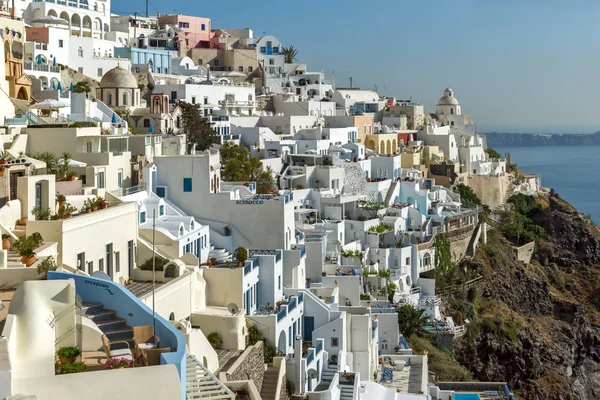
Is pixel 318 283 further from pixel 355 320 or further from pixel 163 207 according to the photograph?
pixel 163 207

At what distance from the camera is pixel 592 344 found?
45250 millimetres

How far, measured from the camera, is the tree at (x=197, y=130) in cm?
3559

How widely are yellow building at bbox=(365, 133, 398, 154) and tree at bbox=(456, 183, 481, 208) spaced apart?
167 inches

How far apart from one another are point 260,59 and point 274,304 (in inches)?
1600

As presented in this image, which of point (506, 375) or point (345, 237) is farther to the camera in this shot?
point (506, 375)

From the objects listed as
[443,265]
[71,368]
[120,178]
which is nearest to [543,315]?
[443,265]

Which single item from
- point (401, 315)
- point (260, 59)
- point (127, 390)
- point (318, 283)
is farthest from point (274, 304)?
point (260, 59)

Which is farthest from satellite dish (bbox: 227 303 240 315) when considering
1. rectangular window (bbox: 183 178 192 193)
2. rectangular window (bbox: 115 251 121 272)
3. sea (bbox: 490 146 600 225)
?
sea (bbox: 490 146 600 225)

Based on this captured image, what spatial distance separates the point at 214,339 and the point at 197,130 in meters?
17.7

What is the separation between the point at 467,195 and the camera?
49969 millimetres

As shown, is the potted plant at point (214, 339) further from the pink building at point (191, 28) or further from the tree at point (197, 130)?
the pink building at point (191, 28)

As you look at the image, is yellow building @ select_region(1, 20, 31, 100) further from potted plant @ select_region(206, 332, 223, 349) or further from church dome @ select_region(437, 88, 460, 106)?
church dome @ select_region(437, 88, 460, 106)

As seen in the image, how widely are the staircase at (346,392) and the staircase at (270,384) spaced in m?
2.43

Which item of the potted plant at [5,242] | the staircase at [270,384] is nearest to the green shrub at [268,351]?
the staircase at [270,384]
